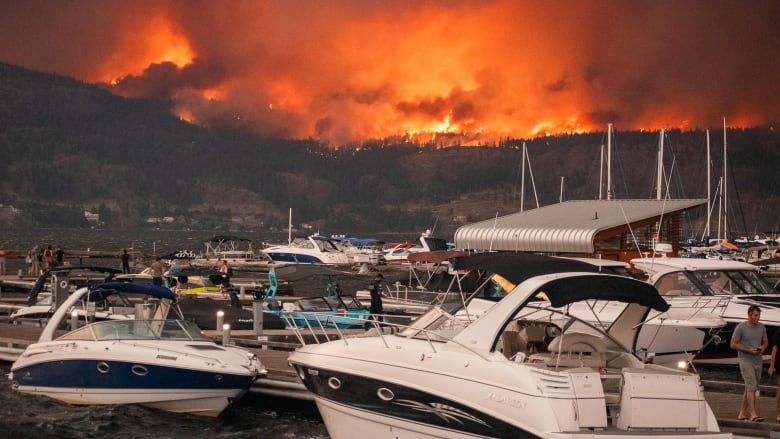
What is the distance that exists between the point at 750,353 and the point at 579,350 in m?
3.70

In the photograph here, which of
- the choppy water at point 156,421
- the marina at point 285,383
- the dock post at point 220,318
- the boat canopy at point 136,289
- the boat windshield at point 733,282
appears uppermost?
the boat windshield at point 733,282

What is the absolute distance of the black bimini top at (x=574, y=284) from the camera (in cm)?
1512

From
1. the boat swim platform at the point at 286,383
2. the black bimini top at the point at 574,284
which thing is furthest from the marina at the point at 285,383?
the black bimini top at the point at 574,284

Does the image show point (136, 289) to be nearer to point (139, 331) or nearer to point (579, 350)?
point (139, 331)

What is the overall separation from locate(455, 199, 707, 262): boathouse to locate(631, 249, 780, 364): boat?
40.4 ft

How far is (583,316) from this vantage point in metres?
27.2

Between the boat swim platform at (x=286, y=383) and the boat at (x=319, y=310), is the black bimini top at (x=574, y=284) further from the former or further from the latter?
the boat at (x=319, y=310)

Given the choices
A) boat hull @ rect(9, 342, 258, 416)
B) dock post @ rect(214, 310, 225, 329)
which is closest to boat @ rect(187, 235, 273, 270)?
dock post @ rect(214, 310, 225, 329)

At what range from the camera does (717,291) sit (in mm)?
30312

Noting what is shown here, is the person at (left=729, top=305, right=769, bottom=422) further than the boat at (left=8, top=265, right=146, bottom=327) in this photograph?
No

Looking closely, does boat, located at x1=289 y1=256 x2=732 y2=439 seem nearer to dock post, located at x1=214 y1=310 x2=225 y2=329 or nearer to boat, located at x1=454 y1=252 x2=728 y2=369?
boat, located at x1=454 y1=252 x2=728 y2=369

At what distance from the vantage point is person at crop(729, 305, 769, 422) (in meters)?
17.5

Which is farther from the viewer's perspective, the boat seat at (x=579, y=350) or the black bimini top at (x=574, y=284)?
the boat seat at (x=579, y=350)

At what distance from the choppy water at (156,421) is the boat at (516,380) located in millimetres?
4543
